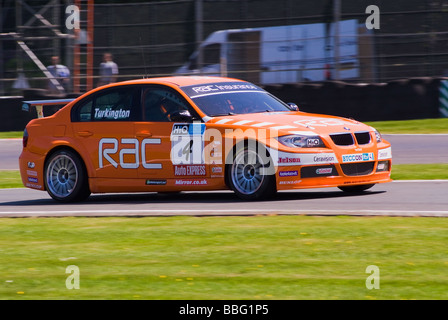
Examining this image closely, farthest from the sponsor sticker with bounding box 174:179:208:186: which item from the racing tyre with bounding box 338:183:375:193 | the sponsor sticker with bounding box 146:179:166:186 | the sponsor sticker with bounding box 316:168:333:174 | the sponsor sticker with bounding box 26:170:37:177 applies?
the sponsor sticker with bounding box 26:170:37:177

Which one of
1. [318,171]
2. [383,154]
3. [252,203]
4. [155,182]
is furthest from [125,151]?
[383,154]

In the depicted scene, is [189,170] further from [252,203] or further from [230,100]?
[230,100]

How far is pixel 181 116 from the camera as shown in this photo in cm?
1092

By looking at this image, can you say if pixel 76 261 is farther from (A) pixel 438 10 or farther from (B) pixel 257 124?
(A) pixel 438 10

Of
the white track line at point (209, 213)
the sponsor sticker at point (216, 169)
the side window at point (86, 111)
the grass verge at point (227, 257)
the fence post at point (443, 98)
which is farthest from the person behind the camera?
the fence post at point (443, 98)

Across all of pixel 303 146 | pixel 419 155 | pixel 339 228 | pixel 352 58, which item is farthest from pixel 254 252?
pixel 352 58

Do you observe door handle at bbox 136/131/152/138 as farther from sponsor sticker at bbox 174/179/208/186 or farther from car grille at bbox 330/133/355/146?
car grille at bbox 330/133/355/146

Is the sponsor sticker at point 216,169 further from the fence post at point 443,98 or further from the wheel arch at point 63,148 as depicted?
the fence post at point 443,98

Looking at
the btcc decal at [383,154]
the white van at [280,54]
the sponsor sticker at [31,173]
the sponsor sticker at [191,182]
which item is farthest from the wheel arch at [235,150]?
the white van at [280,54]

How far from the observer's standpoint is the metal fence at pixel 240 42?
22844mm

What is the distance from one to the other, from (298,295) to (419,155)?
10.6 m

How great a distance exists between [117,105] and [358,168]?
3.26 metres

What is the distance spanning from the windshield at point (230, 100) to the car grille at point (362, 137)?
1.29 metres

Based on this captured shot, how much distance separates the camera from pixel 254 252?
25.1 feet
